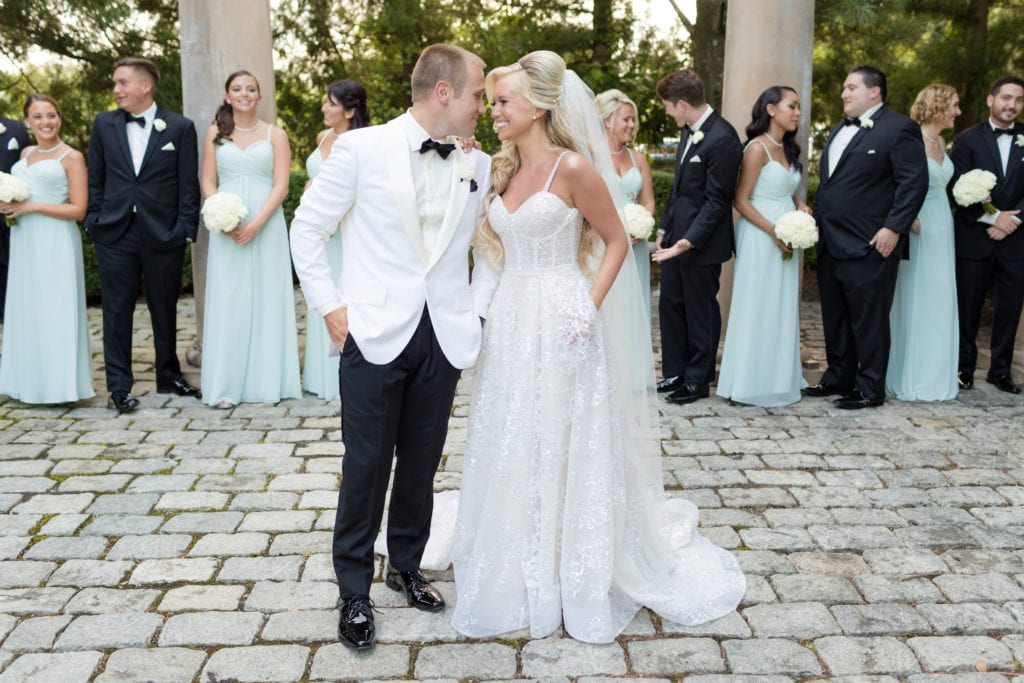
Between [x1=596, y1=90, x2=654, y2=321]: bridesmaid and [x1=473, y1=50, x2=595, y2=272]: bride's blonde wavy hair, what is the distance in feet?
9.90

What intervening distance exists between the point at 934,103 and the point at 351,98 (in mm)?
4087

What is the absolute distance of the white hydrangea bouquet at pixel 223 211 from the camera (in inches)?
266

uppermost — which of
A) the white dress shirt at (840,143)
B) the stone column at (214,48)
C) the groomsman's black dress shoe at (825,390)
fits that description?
the stone column at (214,48)

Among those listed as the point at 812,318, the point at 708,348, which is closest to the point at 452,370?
the point at 708,348

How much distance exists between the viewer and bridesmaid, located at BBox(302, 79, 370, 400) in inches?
276

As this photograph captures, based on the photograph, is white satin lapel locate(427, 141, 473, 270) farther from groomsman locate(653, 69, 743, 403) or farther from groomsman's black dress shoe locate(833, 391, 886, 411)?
groomsman's black dress shoe locate(833, 391, 886, 411)

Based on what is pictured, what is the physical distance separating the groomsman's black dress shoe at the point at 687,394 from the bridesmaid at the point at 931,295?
144 cm

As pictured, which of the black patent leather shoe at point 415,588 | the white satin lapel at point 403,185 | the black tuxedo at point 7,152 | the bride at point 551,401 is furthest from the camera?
the black tuxedo at point 7,152

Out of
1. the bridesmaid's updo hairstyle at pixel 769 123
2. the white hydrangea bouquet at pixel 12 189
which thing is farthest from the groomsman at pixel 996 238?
the white hydrangea bouquet at pixel 12 189

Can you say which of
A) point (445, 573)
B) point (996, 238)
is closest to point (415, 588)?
point (445, 573)

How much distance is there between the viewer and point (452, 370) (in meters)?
3.74

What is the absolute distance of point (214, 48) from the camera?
7383mm

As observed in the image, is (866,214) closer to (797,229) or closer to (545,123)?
(797,229)

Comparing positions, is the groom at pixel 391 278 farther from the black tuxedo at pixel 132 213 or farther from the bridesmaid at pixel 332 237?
the black tuxedo at pixel 132 213
